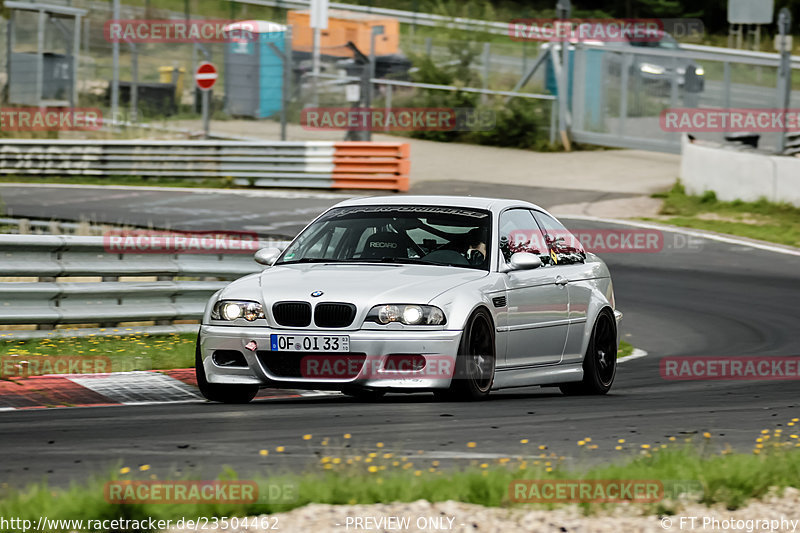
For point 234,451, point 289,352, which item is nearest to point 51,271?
point 289,352

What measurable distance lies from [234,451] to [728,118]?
23603 millimetres

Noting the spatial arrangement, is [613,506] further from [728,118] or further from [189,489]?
[728,118]

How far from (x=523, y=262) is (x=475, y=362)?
89 cm

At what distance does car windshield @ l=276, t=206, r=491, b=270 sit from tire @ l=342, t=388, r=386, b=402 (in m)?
0.90

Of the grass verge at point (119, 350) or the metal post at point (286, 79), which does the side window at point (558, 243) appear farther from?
the metal post at point (286, 79)

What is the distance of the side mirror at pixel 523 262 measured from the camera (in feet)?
30.2

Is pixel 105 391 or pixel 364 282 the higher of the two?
pixel 364 282

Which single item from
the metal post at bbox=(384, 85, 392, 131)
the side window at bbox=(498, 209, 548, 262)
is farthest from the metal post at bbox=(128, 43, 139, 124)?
the side window at bbox=(498, 209, 548, 262)

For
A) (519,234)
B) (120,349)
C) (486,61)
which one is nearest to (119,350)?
(120,349)

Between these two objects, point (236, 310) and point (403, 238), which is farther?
point (403, 238)

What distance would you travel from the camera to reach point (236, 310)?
341 inches

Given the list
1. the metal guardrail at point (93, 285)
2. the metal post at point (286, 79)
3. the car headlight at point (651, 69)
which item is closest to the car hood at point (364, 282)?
the metal guardrail at point (93, 285)

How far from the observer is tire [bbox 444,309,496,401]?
8461 millimetres

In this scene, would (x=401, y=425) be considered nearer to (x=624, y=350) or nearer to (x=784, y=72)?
(x=624, y=350)
